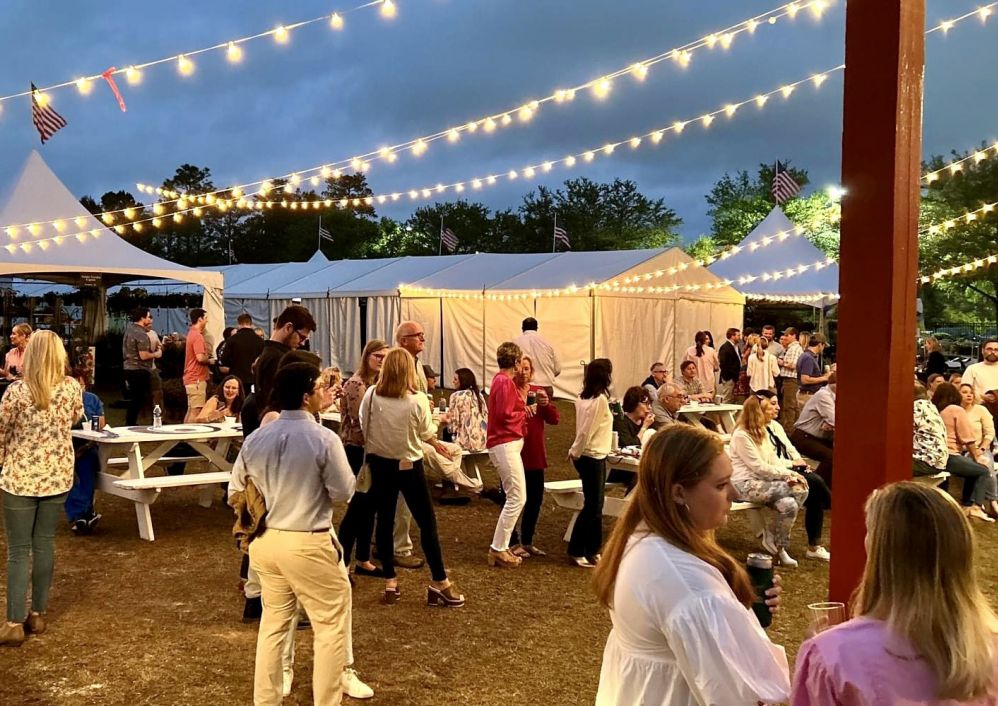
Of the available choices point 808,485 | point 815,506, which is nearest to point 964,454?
point 815,506

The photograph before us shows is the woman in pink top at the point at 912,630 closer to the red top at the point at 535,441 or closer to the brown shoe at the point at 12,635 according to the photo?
the brown shoe at the point at 12,635

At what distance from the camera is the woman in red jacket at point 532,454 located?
6262 millimetres

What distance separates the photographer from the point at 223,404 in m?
8.27

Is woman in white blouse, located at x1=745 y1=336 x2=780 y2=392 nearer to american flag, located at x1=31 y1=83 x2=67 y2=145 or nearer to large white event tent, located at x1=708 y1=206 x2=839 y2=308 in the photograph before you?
large white event tent, located at x1=708 y1=206 x2=839 y2=308

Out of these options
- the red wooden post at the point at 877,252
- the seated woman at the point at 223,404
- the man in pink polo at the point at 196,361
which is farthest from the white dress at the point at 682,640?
the man in pink polo at the point at 196,361

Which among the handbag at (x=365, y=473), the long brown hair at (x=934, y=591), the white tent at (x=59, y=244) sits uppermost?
the white tent at (x=59, y=244)

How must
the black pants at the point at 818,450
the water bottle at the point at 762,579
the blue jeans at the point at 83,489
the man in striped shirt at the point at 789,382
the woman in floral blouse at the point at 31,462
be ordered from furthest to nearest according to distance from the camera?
1. the man in striped shirt at the point at 789,382
2. the black pants at the point at 818,450
3. the blue jeans at the point at 83,489
4. the woman in floral blouse at the point at 31,462
5. the water bottle at the point at 762,579

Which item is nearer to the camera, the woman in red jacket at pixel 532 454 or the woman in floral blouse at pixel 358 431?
the woman in floral blouse at pixel 358 431

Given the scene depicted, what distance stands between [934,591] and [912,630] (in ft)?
0.25

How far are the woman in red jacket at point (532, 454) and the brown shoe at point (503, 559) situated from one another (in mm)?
219

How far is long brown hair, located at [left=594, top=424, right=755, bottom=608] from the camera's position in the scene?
187 cm

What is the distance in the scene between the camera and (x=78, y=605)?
16.9 ft

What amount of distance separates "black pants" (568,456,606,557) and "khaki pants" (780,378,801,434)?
798cm

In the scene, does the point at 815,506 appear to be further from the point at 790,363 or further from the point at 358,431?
the point at 790,363
